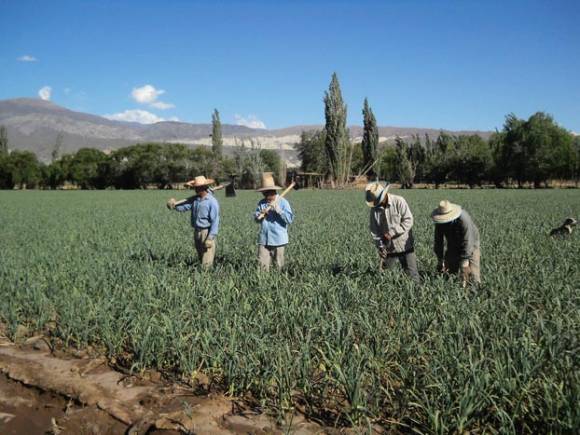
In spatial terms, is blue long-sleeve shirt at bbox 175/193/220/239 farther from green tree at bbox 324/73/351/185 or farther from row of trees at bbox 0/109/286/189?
row of trees at bbox 0/109/286/189

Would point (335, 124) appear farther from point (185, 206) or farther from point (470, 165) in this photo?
point (185, 206)

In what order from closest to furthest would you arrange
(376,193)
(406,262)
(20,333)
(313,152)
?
(20,333), (376,193), (406,262), (313,152)

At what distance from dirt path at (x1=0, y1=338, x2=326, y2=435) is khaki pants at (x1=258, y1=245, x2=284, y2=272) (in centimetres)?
283

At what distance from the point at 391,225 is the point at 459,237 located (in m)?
0.83

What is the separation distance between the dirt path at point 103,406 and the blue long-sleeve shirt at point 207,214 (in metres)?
3.19

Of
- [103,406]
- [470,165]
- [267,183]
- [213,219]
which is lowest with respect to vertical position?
[103,406]

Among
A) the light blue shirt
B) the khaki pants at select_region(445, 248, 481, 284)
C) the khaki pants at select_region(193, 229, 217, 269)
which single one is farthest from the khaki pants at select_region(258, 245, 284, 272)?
the khaki pants at select_region(445, 248, 481, 284)

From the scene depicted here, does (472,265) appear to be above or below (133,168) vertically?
below

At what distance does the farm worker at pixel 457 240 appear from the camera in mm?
5688

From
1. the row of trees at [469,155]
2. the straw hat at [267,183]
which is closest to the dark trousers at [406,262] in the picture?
the straw hat at [267,183]

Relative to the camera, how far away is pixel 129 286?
243 inches

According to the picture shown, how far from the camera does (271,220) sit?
686 centimetres

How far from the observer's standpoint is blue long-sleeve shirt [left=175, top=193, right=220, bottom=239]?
24.4 feet

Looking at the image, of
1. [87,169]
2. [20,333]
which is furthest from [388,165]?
[20,333]
